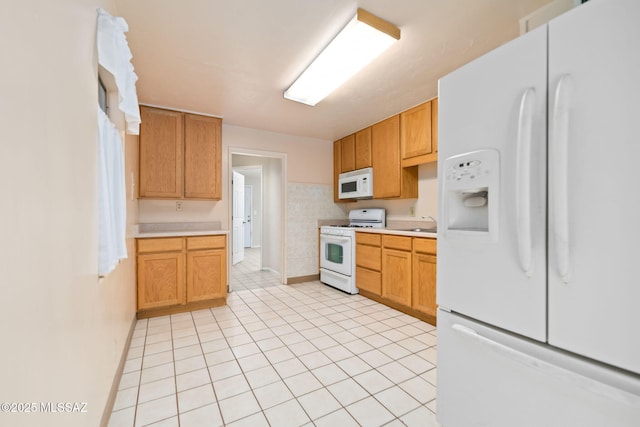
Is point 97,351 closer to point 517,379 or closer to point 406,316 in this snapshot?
point 517,379

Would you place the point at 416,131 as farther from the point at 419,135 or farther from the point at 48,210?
the point at 48,210

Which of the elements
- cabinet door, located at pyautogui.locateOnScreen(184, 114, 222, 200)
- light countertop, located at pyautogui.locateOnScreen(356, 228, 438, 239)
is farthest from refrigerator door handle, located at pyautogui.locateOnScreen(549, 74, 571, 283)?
cabinet door, located at pyautogui.locateOnScreen(184, 114, 222, 200)

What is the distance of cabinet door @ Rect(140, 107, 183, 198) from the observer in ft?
10.3

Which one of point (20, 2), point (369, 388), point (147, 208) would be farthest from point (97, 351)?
point (147, 208)

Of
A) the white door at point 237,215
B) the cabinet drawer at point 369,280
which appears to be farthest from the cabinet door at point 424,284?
the white door at point 237,215

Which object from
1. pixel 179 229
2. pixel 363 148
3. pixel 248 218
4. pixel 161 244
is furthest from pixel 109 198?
pixel 248 218

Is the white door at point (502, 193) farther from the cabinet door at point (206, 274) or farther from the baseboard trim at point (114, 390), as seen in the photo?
the cabinet door at point (206, 274)

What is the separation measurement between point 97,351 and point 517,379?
1.74 m

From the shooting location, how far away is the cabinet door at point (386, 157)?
3482 mm

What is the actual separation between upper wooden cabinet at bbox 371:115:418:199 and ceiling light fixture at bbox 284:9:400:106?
1.24 m

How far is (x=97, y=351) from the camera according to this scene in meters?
1.22

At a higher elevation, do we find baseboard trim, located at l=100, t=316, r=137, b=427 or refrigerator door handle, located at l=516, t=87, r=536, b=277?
refrigerator door handle, located at l=516, t=87, r=536, b=277

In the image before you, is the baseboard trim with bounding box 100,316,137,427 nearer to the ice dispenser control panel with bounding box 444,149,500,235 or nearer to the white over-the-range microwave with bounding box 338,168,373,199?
the ice dispenser control panel with bounding box 444,149,500,235

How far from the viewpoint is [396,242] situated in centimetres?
312
